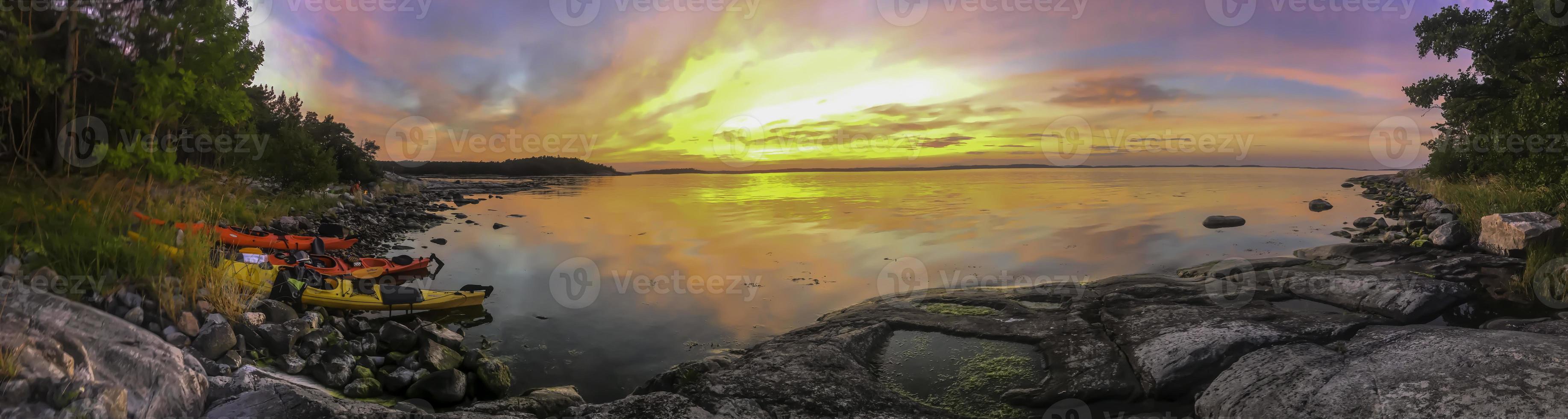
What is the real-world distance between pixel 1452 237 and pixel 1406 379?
15939 millimetres

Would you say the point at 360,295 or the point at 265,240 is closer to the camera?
the point at 360,295

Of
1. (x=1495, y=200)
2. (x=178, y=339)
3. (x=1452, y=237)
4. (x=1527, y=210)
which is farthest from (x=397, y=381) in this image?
(x=1495, y=200)

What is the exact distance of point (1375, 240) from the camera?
1988 centimetres

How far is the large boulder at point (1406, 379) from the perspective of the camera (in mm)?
5383

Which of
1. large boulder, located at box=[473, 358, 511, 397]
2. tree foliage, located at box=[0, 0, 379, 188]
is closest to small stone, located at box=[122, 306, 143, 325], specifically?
large boulder, located at box=[473, 358, 511, 397]

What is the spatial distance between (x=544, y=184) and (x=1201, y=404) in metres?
116

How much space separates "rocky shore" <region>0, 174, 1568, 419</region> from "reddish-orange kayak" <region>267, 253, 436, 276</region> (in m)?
3.08

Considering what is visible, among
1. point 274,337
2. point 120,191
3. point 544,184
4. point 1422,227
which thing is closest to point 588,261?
point 120,191

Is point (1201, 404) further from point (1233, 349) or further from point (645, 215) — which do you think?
point (645, 215)

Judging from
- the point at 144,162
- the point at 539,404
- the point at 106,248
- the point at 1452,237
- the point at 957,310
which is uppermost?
the point at 144,162

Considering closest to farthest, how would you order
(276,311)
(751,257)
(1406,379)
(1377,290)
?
(1406,379) < (276,311) < (1377,290) < (751,257)

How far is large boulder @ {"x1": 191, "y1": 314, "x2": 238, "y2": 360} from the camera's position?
23.8 feet

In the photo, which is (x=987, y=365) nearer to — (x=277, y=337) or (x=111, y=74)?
(x=277, y=337)

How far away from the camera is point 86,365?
5355 mm
